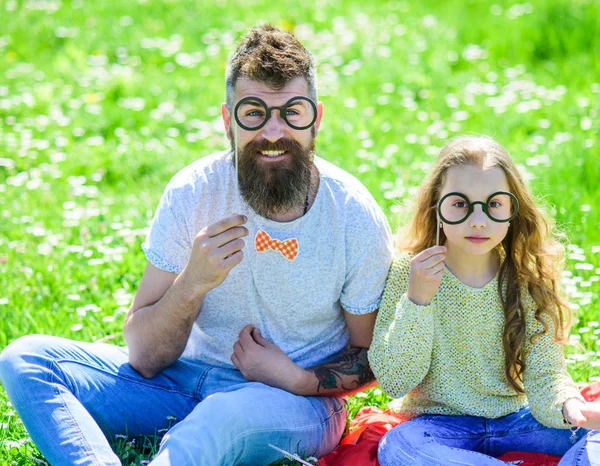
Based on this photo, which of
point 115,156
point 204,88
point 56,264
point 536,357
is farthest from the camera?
point 204,88

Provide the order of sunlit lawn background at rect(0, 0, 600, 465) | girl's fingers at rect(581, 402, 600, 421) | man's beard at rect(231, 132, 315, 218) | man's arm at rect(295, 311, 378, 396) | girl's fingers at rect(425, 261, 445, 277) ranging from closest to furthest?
girl's fingers at rect(581, 402, 600, 421), girl's fingers at rect(425, 261, 445, 277), man's beard at rect(231, 132, 315, 218), man's arm at rect(295, 311, 378, 396), sunlit lawn background at rect(0, 0, 600, 465)

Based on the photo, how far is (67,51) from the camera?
830 centimetres

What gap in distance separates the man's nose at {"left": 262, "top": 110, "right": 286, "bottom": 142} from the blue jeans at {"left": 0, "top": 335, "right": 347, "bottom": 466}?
33.9 inches

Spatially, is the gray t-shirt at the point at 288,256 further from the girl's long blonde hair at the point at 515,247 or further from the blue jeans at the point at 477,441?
the blue jeans at the point at 477,441

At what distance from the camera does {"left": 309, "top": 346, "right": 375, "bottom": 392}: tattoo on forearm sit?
132 inches

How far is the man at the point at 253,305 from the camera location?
3199 millimetres

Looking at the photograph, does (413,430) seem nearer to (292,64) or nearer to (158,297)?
(158,297)

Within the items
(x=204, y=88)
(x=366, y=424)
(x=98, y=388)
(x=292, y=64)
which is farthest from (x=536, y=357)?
(x=204, y=88)

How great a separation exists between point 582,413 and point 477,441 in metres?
0.46

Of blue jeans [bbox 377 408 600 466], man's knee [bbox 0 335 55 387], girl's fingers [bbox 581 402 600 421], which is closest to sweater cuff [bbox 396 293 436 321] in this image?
blue jeans [bbox 377 408 600 466]

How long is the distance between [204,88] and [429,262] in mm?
4640

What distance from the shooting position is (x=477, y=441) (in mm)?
3295

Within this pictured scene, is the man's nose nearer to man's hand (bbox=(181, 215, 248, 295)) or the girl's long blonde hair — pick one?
man's hand (bbox=(181, 215, 248, 295))

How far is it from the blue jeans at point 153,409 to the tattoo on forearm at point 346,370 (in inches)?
3.3
